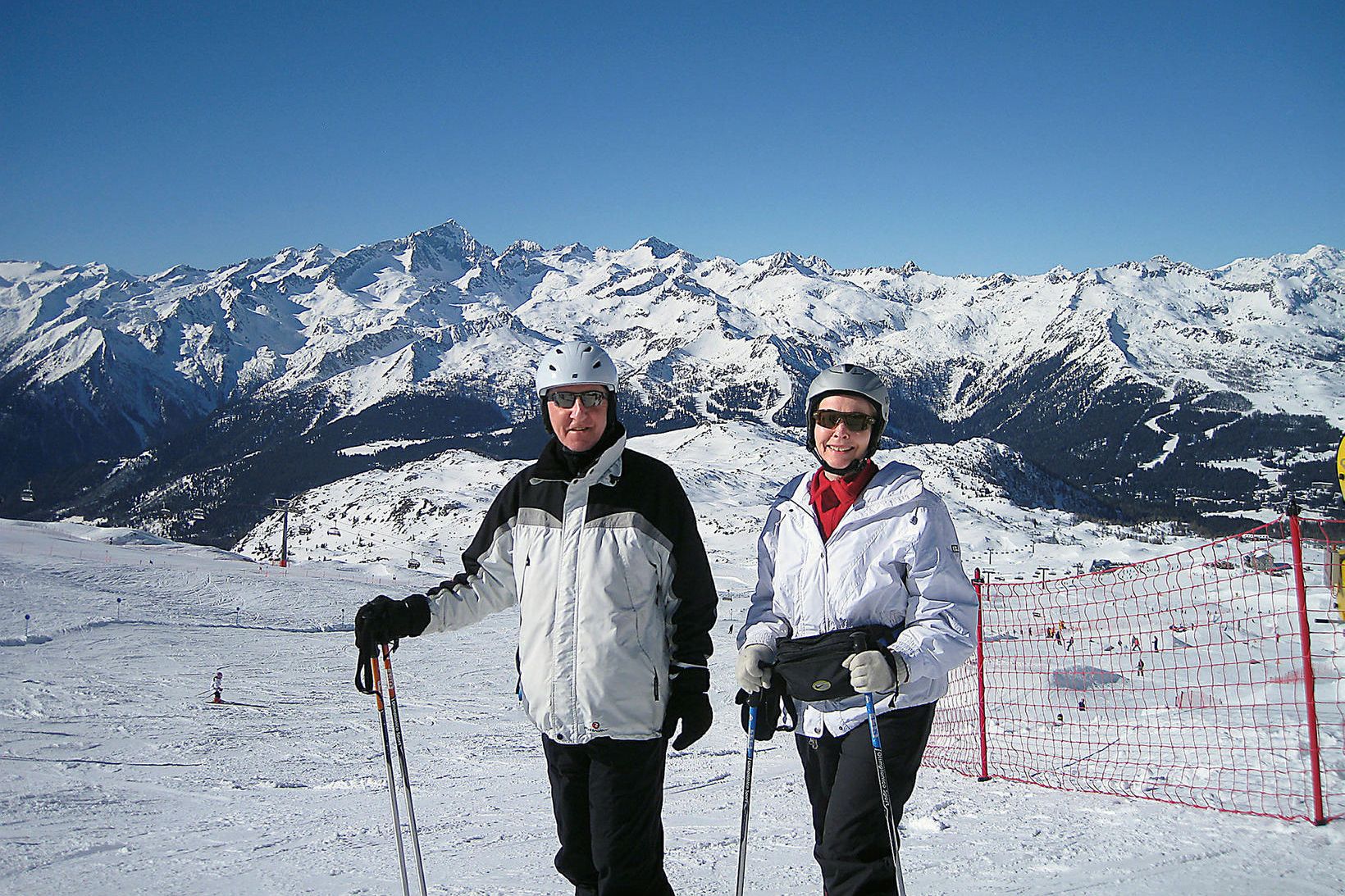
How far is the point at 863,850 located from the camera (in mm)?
3695

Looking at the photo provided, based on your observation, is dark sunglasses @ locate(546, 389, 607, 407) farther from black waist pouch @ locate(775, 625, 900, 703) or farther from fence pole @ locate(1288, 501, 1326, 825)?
fence pole @ locate(1288, 501, 1326, 825)

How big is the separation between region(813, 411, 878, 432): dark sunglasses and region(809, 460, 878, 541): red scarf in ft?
0.59

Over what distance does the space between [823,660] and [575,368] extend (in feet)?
6.23

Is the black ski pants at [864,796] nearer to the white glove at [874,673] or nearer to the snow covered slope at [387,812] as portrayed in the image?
the white glove at [874,673]

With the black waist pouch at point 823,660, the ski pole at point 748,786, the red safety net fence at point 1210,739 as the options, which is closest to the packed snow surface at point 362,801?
the red safety net fence at point 1210,739

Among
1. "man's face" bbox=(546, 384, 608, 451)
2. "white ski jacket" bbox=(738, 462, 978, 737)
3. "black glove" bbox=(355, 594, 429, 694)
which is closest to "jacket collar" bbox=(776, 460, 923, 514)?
"white ski jacket" bbox=(738, 462, 978, 737)

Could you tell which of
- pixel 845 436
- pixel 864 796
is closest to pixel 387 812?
pixel 864 796

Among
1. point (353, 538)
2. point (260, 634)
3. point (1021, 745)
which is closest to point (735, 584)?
point (260, 634)

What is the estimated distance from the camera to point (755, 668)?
390 centimetres

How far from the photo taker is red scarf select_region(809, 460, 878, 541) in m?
4.01

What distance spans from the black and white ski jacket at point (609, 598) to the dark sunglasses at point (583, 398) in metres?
0.23

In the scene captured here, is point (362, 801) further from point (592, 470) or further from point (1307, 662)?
point (1307, 662)

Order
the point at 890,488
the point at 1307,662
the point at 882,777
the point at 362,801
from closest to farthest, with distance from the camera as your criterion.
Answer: the point at 882,777, the point at 890,488, the point at 1307,662, the point at 362,801

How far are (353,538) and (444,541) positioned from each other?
2359cm
